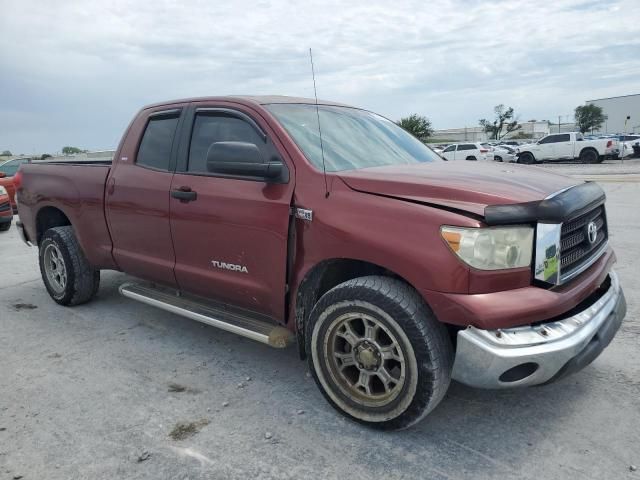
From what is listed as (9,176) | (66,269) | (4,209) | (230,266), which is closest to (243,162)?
(230,266)

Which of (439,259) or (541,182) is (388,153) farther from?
(439,259)

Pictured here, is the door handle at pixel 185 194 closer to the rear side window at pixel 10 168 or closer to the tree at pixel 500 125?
the rear side window at pixel 10 168

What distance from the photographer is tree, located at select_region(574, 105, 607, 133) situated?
72.5 meters

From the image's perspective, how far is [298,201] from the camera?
124 inches

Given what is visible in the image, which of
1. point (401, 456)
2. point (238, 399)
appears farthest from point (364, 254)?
point (238, 399)

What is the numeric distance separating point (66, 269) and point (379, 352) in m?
3.45

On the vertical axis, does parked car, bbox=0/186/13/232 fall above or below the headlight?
below

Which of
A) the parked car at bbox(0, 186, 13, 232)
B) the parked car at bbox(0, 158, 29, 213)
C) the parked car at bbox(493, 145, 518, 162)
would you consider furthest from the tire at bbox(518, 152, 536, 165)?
the parked car at bbox(0, 186, 13, 232)

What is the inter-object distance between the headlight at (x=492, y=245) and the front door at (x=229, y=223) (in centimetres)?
106

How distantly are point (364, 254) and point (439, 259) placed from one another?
426 millimetres

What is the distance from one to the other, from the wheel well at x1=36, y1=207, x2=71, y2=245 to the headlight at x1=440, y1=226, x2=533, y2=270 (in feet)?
13.5

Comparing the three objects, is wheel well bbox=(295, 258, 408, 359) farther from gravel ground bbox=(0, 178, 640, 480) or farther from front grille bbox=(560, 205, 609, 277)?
front grille bbox=(560, 205, 609, 277)

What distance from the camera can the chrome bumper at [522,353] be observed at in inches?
98.1

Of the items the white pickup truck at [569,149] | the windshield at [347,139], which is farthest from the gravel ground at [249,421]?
the white pickup truck at [569,149]
